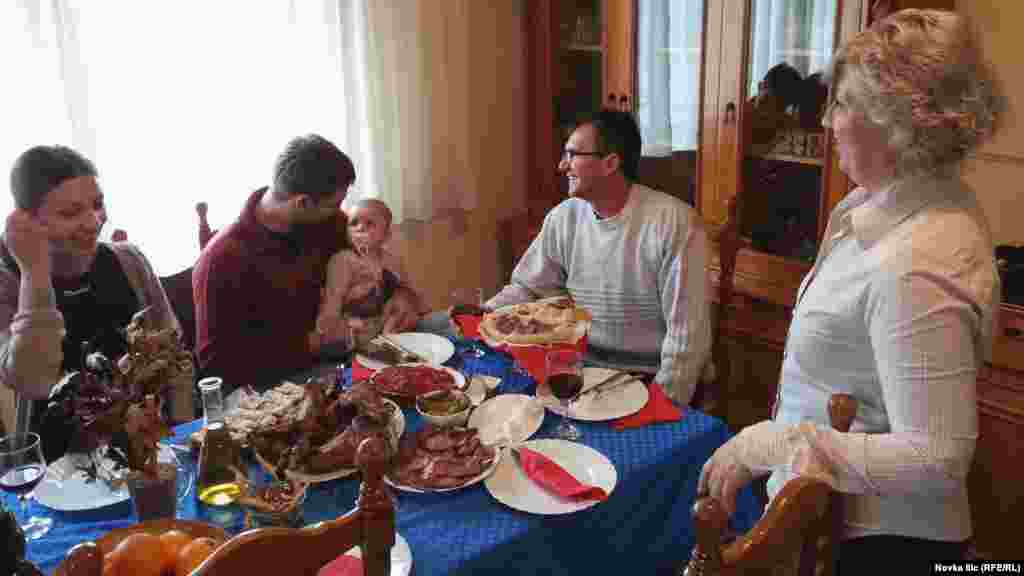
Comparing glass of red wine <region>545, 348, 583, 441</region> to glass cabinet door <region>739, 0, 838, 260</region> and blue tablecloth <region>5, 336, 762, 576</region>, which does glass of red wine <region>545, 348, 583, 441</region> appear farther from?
glass cabinet door <region>739, 0, 838, 260</region>

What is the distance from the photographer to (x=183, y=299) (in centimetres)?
227

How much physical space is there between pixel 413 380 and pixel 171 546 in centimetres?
75

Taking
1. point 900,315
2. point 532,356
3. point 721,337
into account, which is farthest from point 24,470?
point 721,337

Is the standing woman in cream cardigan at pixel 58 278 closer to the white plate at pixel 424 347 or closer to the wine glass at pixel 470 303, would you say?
the white plate at pixel 424 347

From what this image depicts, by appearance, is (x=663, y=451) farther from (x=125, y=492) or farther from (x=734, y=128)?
(x=734, y=128)

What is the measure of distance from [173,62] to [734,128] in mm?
1768

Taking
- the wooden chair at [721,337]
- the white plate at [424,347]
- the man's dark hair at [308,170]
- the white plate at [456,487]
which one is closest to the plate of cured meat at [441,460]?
the white plate at [456,487]

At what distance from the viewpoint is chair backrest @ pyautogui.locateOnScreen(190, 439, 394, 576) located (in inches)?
31.5

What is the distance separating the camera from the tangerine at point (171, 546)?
102 centimetres

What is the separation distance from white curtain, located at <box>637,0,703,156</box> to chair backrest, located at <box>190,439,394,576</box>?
2.16m

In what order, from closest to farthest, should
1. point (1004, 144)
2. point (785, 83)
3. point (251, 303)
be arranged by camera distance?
point (251, 303) → point (1004, 144) → point (785, 83)

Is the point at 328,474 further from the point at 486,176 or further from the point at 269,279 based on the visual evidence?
the point at 486,176

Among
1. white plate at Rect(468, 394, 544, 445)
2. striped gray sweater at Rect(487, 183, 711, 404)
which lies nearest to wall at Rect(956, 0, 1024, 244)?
striped gray sweater at Rect(487, 183, 711, 404)

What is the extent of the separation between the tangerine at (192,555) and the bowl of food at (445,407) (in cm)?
59
